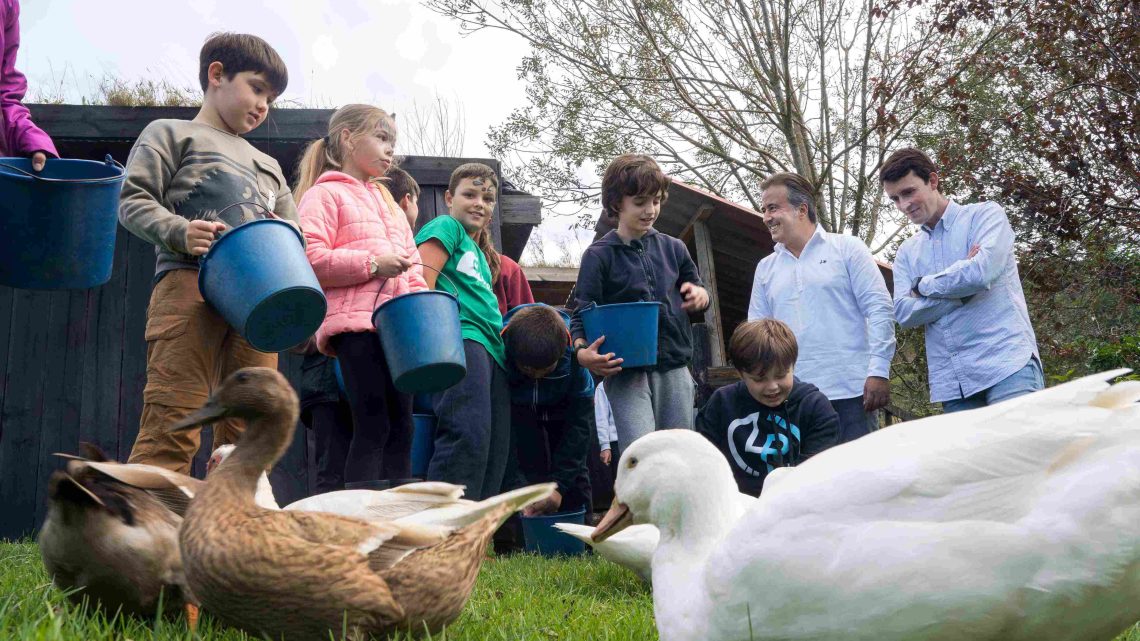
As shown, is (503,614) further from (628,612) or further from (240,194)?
(240,194)

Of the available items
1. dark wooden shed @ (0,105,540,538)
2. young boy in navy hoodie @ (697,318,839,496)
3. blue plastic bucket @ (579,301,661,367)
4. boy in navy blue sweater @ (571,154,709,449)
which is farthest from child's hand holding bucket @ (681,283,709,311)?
dark wooden shed @ (0,105,540,538)

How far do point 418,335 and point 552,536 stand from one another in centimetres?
190

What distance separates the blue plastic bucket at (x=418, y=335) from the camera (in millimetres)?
3766

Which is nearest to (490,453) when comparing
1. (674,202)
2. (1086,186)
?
(674,202)

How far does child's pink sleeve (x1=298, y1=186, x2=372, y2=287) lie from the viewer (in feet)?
13.6

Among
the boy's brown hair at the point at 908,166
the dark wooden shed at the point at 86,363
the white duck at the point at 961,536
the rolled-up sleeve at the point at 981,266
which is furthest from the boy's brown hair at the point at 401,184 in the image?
the white duck at the point at 961,536

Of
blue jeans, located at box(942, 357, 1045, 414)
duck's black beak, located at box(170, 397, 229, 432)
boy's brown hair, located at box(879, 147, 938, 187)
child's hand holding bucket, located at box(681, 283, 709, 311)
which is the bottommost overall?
blue jeans, located at box(942, 357, 1045, 414)

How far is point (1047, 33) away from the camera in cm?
1141

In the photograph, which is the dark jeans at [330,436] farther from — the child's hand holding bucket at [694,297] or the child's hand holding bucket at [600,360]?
the child's hand holding bucket at [694,297]

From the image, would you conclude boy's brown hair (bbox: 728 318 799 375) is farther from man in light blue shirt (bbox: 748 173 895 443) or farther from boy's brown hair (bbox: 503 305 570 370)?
boy's brown hair (bbox: 503 305 570 370)

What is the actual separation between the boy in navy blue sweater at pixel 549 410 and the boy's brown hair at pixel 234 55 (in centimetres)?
181

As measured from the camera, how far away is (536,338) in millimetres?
4941

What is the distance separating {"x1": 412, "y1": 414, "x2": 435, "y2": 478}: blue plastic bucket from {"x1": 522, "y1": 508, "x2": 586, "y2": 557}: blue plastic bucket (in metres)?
0.86

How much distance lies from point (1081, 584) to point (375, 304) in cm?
312
